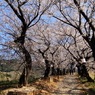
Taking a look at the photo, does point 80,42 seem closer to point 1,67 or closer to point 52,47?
point 52,47

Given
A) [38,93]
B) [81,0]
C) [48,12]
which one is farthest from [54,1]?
[38,93]

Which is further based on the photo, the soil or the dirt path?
the dirt path

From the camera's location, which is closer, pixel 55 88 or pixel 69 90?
pixel 69 90

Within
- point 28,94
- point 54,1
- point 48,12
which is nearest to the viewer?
point 28,94

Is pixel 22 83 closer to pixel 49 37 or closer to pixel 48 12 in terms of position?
pixel 48 12

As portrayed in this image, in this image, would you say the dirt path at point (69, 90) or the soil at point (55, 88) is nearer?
the soil at point (55, 88)

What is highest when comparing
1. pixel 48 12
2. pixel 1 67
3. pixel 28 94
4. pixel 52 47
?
pixel 48 12

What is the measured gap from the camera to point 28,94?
6.25 m

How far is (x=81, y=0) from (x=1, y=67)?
647cm

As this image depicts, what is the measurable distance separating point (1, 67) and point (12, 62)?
3.02 feet

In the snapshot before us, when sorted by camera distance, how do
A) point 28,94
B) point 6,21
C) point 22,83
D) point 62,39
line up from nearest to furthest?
point 28,94 → point 22,83 → point 6,21 → point 62,39

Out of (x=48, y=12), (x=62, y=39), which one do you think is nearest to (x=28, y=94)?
(x=48, y=12)

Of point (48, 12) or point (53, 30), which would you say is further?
point (53, 30)

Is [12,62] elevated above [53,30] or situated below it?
below
